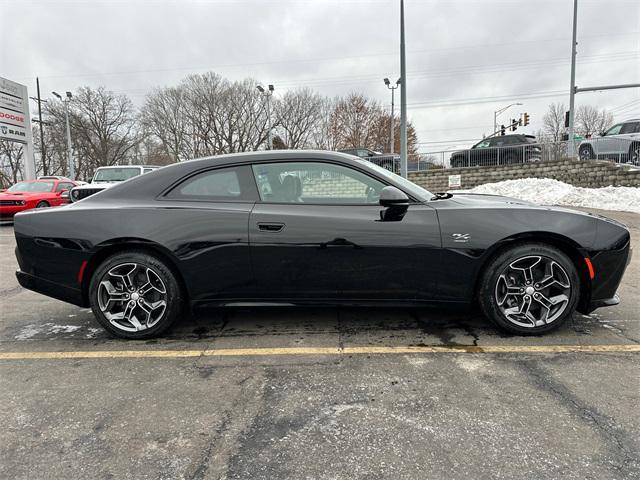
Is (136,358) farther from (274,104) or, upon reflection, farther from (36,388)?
(274,104)

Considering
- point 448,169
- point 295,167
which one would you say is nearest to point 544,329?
point 295,167

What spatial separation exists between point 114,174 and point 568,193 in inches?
621

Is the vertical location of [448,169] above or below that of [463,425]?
above

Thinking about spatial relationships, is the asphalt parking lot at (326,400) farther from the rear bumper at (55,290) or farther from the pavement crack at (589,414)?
the rear bumper at (55,290)

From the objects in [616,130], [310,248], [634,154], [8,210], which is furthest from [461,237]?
[616,130]

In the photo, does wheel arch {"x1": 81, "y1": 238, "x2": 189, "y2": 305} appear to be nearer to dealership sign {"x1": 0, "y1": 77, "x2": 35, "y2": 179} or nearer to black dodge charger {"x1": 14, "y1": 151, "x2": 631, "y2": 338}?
black dodge charger {"x1": 14, "y1": 151, "x2": 631, "y2": 338}

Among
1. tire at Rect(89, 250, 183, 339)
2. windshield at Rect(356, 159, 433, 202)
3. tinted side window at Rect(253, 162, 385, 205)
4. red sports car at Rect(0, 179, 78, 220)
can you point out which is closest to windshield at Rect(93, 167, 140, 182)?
red sports car at Rect(0, 179, 78, 220)

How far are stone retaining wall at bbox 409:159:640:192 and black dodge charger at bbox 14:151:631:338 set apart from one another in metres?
15.7

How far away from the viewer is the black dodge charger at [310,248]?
118 inches

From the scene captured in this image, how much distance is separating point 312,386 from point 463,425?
848 millimetres

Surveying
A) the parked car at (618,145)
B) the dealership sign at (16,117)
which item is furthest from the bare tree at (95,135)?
the parked car at (618,145)

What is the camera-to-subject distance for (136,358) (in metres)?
2.90

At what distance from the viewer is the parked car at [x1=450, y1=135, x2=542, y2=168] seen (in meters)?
19.0

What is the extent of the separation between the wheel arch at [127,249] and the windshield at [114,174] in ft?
35.6
